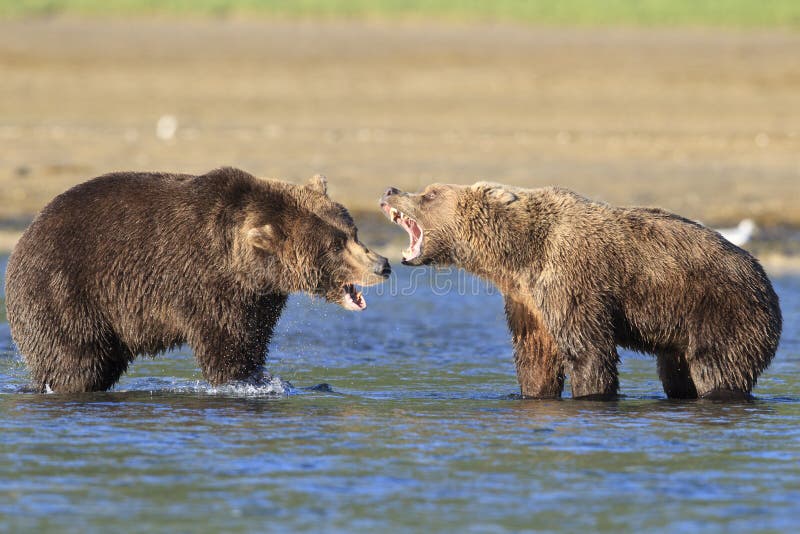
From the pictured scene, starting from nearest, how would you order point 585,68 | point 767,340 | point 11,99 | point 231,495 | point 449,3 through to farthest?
point 231,495 → point 767,340 → point 11,99 → point 585,68 → point 449,3

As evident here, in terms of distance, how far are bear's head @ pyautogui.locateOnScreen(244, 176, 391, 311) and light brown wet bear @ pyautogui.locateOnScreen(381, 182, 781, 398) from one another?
3.13ft

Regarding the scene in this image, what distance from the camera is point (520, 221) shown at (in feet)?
29.6

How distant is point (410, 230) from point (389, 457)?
285cm

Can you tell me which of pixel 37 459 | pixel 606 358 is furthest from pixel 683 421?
pixel 37 459

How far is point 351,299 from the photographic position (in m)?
8.91

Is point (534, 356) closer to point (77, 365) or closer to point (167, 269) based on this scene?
point (167, 269)

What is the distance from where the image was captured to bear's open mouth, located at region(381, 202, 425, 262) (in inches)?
371

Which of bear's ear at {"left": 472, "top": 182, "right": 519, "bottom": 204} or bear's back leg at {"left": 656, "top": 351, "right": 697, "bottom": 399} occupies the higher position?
bear's ear at {"left": 472, "top": 182, "right": 519, "bottom": 204}

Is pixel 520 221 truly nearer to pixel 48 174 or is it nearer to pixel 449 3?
pixel 48 174

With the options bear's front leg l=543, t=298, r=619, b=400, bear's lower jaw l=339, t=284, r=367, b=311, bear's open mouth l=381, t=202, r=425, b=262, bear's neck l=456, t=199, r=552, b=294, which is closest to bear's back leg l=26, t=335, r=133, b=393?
bear's lower jaw l=339, t=284, r=367, b=311

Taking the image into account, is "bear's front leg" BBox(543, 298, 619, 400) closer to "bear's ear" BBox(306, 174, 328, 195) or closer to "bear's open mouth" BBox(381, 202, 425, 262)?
"bear's open mouth" BBox(381, 202, 425, 262)

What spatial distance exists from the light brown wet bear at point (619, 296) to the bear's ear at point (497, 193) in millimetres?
16

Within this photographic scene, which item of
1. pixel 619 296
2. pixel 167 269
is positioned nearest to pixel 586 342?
pixel 619 296

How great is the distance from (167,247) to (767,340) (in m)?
3.79
